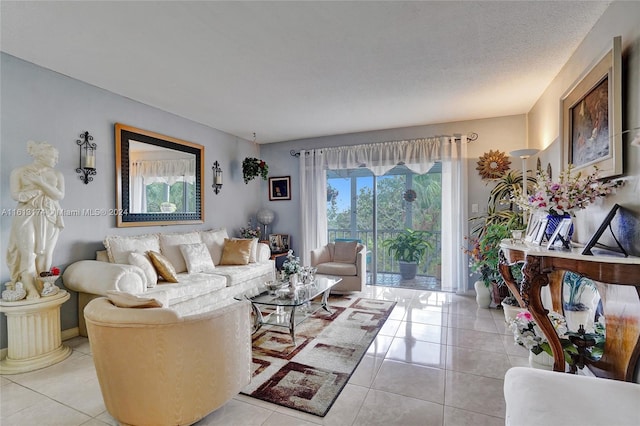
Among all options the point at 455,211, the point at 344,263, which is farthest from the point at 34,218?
the point at 455,211

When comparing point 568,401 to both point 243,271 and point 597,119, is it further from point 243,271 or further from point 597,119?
point 243,271

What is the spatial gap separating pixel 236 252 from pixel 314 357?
219cm

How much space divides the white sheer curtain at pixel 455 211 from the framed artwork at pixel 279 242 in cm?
266

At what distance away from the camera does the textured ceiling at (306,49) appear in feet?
6.61

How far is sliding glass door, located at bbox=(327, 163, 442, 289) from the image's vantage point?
4875 millimetres

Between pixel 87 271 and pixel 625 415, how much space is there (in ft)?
12.1

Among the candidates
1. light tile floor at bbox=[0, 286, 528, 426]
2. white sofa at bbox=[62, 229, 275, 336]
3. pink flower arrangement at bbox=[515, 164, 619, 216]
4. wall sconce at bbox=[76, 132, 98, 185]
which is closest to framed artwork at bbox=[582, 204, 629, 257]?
pink flower arrangement at bbox=[515, 164, 619, 216]

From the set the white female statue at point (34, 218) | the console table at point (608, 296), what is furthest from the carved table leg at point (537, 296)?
the white female statue at point (34, 218)

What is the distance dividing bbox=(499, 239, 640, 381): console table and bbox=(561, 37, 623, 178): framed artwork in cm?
64

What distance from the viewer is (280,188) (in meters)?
5.74

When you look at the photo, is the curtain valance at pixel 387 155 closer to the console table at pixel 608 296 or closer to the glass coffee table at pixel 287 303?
the glass coffee table at pixel 287 303

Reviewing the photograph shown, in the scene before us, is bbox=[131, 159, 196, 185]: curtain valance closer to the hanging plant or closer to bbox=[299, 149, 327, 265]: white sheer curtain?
the hanging plant

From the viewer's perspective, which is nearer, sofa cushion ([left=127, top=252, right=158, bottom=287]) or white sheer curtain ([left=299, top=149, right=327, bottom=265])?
sofa cushion ([left=127, top=252, right=158, bottom=287])

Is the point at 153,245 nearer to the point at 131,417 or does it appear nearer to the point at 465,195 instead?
the point at 131,417
